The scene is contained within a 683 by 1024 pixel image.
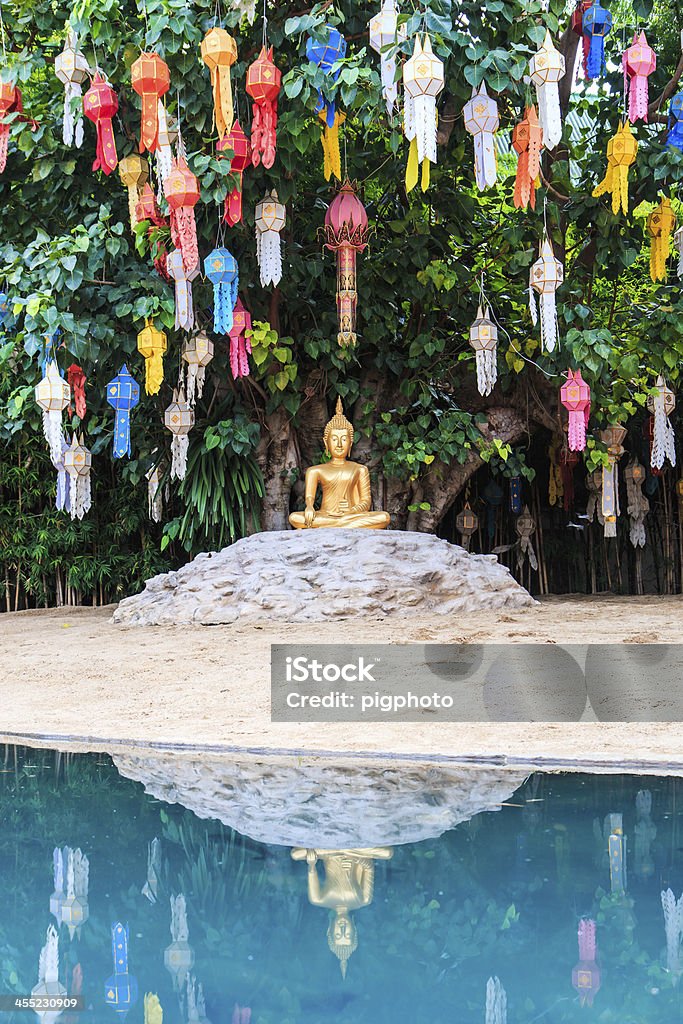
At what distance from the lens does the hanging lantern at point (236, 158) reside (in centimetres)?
639

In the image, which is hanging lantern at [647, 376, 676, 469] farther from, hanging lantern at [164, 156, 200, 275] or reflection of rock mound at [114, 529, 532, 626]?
hanging lantern at [164, 156, 200, 275]

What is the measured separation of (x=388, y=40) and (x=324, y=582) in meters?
3.36

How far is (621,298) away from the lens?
29.8 ft

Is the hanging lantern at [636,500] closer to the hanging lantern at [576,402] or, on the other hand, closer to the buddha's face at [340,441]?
the hanging lantern at [576,402]

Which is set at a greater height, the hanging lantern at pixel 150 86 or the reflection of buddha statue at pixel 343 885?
the hanging lantern at pixel 150 86

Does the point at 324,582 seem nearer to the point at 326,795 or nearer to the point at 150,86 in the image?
the point at 150,86

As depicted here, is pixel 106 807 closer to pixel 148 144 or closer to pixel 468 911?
pixel 468 911

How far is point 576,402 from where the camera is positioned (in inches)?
293

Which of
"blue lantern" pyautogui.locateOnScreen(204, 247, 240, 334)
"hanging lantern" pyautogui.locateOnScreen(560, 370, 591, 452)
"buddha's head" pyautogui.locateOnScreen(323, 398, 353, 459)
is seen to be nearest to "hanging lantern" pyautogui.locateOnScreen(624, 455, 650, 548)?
"hanging lantern" pyautogui.locateOnScreen(560, 370, 591, 452)

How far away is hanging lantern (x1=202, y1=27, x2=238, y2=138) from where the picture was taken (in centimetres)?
593

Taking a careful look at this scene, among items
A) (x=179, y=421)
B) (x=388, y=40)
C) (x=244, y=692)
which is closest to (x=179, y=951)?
(x=244, y=692)

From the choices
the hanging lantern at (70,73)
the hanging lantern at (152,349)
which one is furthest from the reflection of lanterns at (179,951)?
the hanging lantern at (70,73)

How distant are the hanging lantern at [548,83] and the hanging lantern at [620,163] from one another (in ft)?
2.99

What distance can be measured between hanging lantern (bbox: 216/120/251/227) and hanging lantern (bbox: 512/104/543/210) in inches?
67.8
